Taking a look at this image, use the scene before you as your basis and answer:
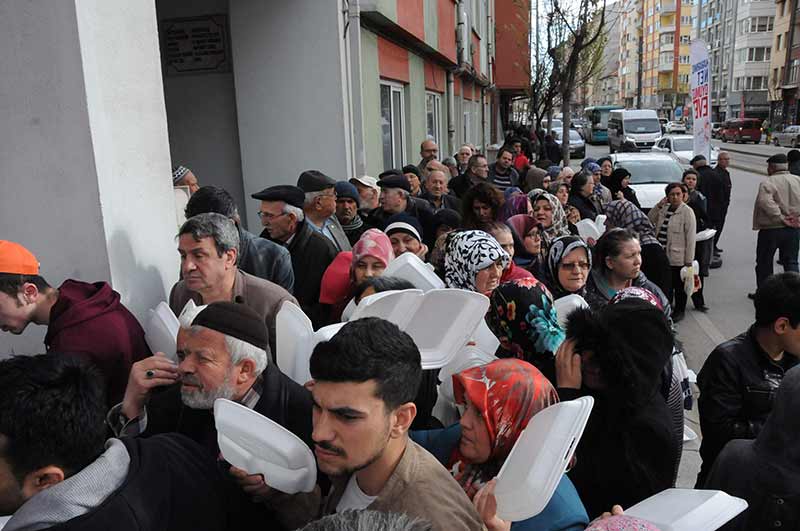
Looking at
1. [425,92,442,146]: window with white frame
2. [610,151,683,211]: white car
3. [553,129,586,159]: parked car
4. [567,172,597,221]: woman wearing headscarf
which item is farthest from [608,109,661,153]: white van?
[567,172,597,221]: woman wearing headscarf

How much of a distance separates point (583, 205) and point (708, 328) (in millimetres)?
2045

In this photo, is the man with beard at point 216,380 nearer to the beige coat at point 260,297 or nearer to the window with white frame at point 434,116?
the beige coat at point 260,297

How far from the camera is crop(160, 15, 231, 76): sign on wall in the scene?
604cm

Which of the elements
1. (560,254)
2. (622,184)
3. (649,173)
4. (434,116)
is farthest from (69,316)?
(434,116)

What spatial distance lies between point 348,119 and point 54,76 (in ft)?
11.9

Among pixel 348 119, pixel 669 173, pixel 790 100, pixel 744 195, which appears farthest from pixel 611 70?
pixel 348 119

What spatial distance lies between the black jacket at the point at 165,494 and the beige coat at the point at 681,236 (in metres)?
6.36

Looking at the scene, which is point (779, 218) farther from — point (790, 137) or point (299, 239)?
point (790, 137)

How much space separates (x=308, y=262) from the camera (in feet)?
12.9

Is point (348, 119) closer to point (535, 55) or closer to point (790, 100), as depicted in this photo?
point (535, 55)

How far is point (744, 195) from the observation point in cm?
1875

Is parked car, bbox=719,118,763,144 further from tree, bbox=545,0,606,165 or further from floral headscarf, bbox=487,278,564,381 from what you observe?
floral headscarf, bbox=487,278,564,381

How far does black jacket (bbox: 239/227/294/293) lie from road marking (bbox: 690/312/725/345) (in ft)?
16.7

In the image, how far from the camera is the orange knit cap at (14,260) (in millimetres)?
2291
